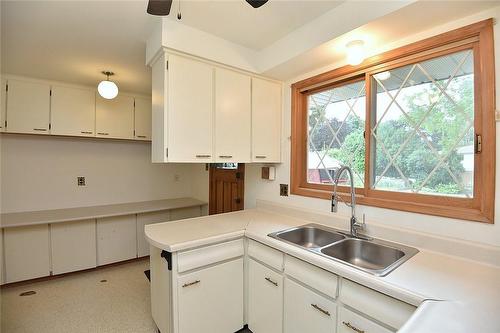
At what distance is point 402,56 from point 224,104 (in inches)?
51.9

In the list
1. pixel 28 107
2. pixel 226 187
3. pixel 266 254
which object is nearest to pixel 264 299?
pixel 266 254

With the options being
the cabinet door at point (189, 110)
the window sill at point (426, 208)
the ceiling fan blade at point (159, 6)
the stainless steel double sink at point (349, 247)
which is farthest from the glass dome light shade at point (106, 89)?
the window sill at point (426, 208)

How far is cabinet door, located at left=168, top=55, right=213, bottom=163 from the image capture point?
5.48 ft

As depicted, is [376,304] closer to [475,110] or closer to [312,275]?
[312,275]

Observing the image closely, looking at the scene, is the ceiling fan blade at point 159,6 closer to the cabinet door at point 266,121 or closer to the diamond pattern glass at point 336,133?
the cabinet door at point 266,121

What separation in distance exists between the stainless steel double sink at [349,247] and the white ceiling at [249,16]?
1538 millimetres

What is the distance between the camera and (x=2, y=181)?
265cm

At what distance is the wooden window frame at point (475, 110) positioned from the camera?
115 cm

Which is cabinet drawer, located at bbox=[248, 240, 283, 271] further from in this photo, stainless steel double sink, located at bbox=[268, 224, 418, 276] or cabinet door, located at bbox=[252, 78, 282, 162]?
cabinet door, located at bbox=[252, 78, 282, 162]

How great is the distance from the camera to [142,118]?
329cm

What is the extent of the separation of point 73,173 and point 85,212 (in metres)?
0.60

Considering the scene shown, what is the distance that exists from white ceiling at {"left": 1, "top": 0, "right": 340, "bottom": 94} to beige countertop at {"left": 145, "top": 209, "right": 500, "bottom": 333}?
5.00 ft

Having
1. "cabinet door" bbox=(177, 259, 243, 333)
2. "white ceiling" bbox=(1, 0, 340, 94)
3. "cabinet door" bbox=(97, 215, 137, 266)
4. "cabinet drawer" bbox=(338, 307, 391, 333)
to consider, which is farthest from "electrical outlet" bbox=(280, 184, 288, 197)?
"cabinet door" bbox=(97, 215, 137, 266)

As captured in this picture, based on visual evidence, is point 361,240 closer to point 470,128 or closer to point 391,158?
point 391,158
